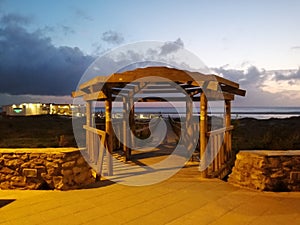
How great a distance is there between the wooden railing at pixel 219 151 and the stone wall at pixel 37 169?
305 centimetres

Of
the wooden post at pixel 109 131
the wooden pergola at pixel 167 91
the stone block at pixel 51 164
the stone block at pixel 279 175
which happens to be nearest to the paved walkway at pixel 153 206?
the stone block at pixel 279 175

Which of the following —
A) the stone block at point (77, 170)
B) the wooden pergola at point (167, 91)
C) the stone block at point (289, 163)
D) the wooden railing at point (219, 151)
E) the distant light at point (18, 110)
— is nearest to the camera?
the stone block at point (289, 163)

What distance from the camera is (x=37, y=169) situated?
506 cm

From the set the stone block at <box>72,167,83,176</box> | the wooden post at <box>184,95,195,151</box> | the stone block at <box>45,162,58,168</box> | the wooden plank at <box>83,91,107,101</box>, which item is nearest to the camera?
the stone block at <box>45,162,58,168</box>

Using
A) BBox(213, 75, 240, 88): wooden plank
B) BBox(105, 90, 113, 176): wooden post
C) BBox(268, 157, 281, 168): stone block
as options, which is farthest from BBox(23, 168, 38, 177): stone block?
BBox(268, 157, 281, 168): stone block

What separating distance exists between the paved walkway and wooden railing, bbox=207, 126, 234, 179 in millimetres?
1112

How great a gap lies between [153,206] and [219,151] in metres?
3.07

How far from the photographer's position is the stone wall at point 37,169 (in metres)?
5.04

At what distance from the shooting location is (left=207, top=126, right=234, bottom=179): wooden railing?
6387mm

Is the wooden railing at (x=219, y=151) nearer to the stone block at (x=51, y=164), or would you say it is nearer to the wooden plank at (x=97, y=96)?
the wooden plank at (x=97, y=96)

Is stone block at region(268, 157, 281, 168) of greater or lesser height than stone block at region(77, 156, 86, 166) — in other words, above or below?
above

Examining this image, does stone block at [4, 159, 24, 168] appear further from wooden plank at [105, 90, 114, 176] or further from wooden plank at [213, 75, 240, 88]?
wooden plank at [213, 75, 240, 88]

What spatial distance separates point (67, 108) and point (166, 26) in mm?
48381

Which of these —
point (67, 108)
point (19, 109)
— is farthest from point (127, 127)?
point (67, 108)
